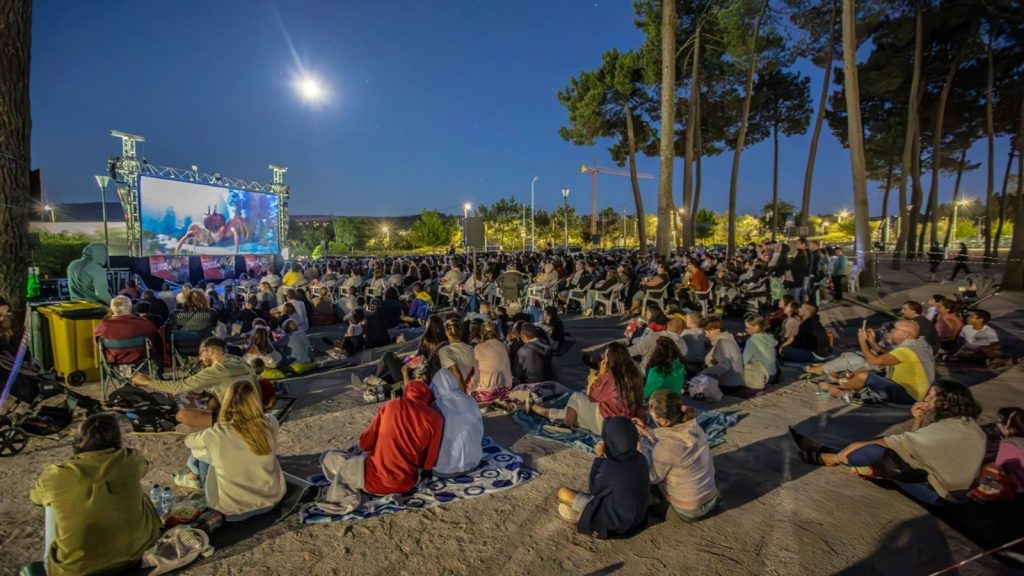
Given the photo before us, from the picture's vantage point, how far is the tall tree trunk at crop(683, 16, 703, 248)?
69.2 ft

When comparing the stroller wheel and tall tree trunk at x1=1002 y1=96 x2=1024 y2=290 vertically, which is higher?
tall tree trunk at x1=1002 y1=96 x2=1024 y2=290

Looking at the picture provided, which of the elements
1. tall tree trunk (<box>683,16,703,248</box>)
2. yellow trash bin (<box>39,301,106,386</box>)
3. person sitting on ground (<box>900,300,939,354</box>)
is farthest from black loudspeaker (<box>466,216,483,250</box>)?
tall tree trunk (<box>683,16,703,248</box>)

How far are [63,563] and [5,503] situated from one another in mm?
1666

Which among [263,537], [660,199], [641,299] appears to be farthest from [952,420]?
[660,199]

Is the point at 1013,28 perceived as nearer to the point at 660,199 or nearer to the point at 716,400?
the point at 660,199

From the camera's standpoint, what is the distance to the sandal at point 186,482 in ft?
11.3

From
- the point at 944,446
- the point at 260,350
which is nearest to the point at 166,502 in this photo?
the point at 260,350

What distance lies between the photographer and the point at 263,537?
2881mm

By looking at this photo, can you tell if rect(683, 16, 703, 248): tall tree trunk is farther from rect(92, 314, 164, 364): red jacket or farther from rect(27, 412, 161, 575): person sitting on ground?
rect(27, 412, 161, 575): person sitting on ground

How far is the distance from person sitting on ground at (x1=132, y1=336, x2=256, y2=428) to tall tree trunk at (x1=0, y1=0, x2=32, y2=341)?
404 centimetres

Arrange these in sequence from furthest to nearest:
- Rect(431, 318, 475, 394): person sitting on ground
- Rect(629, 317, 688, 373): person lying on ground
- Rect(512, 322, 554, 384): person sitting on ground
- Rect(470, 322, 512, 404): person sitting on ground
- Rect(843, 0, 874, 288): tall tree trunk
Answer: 1. Rect(843, 0, 874, 288): tall tree trunk
2. Rect(512, 322, 554, 384): person sitting on ground
3. Rect(629, 317, 688, 373): person lying on ground
4. Rect(470, 322, 512, 404): person sitting on ground
5. Rect(431, 318, 475, 394): person sitting on ground

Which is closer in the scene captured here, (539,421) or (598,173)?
(539,421)

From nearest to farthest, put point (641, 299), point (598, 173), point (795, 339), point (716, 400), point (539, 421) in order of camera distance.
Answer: point (539, 421)
point (716, 400)
point (795, 339)
point (641, 299)
point (598, 173)

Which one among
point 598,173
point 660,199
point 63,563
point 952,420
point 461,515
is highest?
point 598,173
